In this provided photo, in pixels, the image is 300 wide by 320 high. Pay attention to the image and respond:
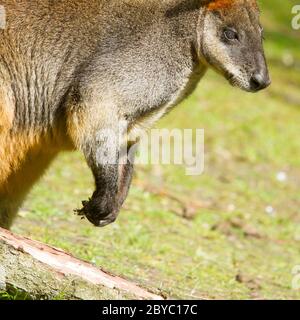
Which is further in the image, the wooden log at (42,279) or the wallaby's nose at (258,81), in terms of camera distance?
the wallaby's nose at (258,81)

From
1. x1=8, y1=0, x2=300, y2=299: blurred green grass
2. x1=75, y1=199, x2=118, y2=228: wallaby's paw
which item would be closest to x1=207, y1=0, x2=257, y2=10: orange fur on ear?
x1=75, y1=199, x2=118, y2=228: wallaby's paw

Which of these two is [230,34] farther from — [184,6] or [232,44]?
[184,6]

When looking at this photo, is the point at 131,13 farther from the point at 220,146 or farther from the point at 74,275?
the point at 220,146

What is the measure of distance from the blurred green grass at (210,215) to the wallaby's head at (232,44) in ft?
5.08

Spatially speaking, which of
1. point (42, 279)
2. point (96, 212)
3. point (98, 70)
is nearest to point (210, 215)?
point (96, 212)

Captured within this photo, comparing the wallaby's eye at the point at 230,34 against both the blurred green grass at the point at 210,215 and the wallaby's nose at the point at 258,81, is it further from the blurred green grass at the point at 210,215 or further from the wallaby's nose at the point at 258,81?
the blurred green grass at the point at 210,215

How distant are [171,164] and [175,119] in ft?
4.75

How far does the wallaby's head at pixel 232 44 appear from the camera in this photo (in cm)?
563

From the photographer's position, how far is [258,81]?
5586 millimetres

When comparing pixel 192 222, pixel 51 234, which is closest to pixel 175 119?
pixel 192 222

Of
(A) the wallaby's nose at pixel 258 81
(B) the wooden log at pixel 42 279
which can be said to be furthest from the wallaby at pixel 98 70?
(B) the wooden log at pixel 42 279

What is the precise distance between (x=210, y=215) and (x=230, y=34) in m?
3.05

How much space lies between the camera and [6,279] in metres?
4.50
